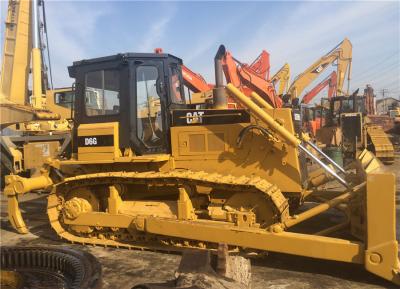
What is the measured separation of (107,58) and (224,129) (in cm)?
225

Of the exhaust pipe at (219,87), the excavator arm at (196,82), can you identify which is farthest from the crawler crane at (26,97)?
the exhaust pipe at (219,87)

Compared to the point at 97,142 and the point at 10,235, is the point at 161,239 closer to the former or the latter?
the point at 97,142

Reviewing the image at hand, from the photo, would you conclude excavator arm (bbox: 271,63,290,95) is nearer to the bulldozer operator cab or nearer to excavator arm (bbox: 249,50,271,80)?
excavator arm (bbox: 249,50,271,80)

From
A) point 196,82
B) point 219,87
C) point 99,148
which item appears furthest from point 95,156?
point 196,82

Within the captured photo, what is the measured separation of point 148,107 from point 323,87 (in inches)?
902

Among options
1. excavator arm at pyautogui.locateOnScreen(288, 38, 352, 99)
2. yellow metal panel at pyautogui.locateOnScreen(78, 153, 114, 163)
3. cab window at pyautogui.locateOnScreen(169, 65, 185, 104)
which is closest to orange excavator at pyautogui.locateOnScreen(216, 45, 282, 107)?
cab window at pyautogui.locateOnScreen(169, 65, 185, 104)

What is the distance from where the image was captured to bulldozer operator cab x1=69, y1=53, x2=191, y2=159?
629 centimetres

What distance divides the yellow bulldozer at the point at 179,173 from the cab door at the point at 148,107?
0.05 feet

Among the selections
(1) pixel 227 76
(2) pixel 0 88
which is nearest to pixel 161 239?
(1) pixel 227 76

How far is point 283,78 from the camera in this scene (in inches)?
918

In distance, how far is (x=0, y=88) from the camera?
46.1 feet

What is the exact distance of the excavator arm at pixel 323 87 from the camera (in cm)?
2625

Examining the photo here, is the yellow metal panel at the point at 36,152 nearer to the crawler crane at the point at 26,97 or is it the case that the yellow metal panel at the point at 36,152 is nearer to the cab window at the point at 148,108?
the crawler crane at the point at 26,97

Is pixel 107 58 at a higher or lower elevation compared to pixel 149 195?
higher
